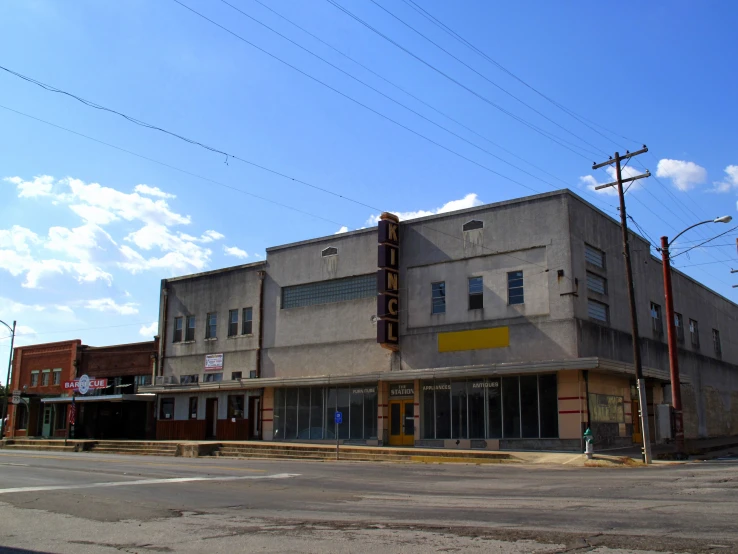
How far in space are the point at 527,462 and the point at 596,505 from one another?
529 inches

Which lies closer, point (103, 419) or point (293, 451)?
point (293, 451)

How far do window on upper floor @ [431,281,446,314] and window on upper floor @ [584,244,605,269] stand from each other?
634 centimetres

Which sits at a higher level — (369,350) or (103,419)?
(369,350)

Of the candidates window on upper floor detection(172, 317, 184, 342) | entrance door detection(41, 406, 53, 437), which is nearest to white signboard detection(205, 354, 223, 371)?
window on upper floor detection(172, 317, 184, 342)

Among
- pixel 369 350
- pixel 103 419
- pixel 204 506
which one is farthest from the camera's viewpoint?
pixel 103 419

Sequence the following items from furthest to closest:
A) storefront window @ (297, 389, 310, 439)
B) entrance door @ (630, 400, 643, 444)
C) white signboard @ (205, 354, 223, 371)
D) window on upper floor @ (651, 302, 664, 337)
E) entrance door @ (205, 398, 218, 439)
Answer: white signboard @ (205, 354, 223, 371) < entrance door @ (205, 398, 218, 439) < window on upper floor @ (651, 302, 664, 337) < storefront window @ (297, 389, 310, 439) < entrance door @ (630, 400, 643, 444)

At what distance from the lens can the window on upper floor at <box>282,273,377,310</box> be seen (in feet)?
113

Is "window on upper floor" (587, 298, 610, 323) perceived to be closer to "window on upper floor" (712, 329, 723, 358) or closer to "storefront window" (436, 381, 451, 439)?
"storefront window" (436, 381, 451, 439)

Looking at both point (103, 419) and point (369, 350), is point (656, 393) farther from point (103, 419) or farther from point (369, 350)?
point (103, 419)

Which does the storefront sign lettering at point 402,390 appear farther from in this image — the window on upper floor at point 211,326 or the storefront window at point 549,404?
the window on upper floor at point 211,326

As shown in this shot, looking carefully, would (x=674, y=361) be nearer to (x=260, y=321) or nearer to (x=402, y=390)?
(x=402, y=390)

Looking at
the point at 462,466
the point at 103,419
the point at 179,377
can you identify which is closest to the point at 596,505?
the point at 462,466

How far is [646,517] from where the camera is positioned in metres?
10.3

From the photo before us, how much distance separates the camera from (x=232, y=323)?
4031 cm
